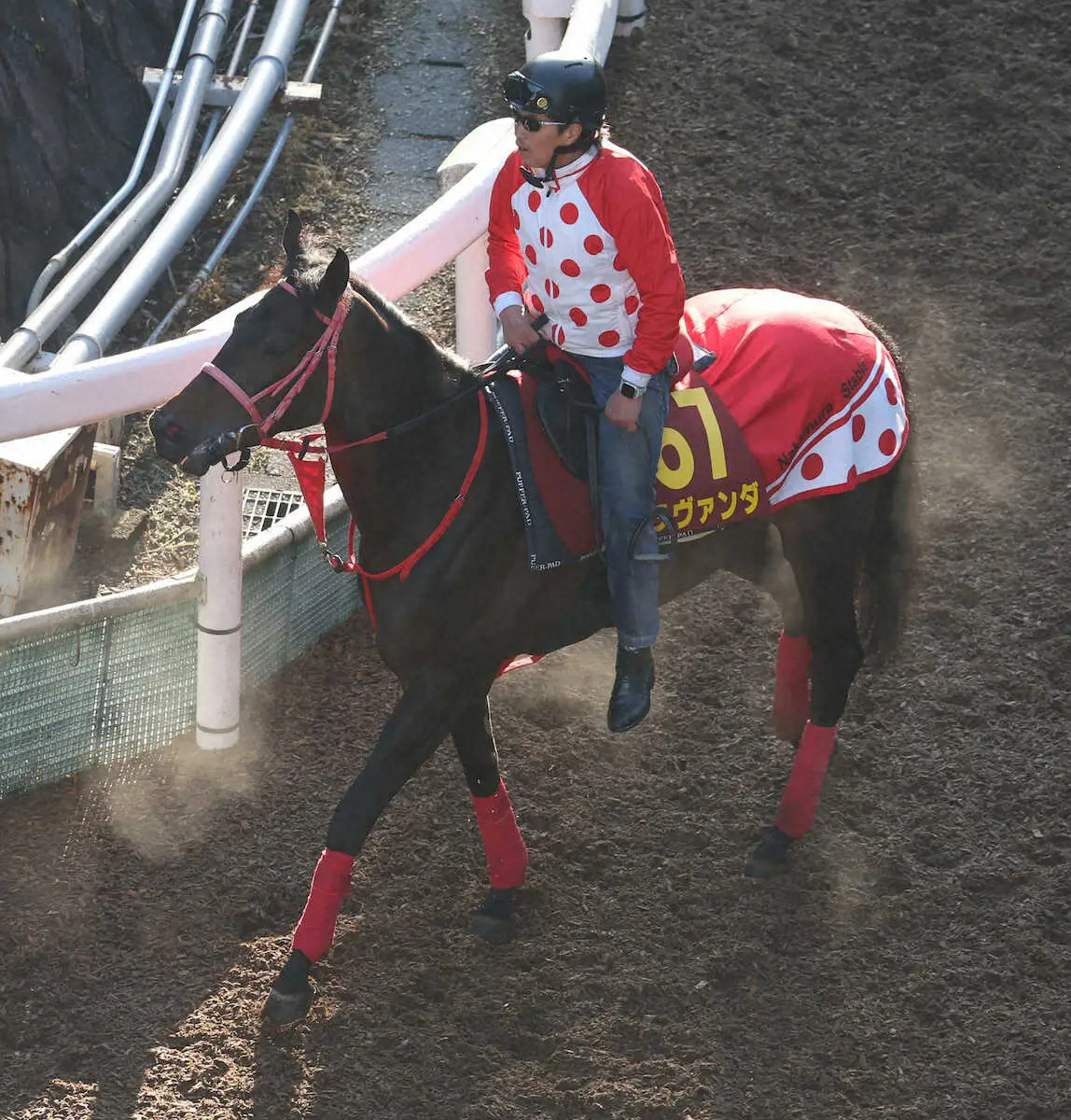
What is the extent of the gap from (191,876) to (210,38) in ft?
19.6

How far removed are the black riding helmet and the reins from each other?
2.25 ft

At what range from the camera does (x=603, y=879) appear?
4.86 m

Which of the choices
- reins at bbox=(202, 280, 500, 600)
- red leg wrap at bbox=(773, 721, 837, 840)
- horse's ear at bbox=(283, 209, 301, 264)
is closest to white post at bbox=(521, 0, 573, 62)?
reins at bbox=(202, 280, 500, 600)

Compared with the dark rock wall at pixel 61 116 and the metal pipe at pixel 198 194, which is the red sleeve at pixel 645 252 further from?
the dark rock wall at pixel 61 116

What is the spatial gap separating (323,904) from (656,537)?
4.75 feet

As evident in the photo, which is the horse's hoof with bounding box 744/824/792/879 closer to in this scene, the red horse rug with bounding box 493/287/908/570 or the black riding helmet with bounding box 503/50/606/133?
the red horse rug with bounding box 493/287/908/570

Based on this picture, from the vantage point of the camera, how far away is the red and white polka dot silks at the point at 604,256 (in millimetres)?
3949

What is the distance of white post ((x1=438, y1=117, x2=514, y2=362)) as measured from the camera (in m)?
5.63

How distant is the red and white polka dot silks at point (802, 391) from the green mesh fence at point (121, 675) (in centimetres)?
185

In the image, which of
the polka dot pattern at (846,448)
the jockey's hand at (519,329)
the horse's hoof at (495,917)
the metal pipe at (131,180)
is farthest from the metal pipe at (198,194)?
the polka dot pattern at (846,448)

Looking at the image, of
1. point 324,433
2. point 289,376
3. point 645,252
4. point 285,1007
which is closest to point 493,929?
point 285,1007

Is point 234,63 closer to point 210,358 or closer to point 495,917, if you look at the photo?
point 210,358

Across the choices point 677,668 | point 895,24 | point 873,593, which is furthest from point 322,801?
point 895,24

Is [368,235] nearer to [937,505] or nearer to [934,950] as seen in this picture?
[937,505]
